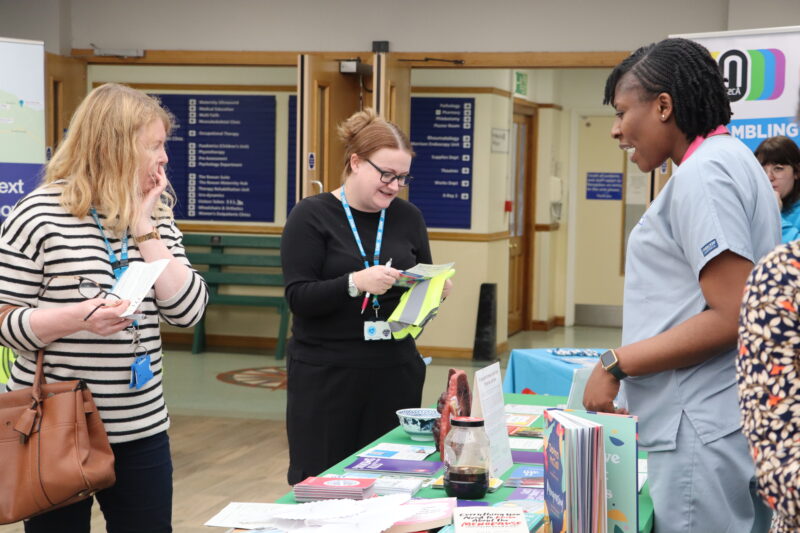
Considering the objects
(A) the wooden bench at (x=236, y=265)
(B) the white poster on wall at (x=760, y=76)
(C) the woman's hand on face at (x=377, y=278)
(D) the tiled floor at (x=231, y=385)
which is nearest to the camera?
(C) the woman's hand on face at (x=377, y=278)

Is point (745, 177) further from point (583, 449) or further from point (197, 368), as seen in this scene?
point (197, 368)

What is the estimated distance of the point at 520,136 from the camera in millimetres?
10539

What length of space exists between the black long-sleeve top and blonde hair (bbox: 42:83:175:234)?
770 millimetres

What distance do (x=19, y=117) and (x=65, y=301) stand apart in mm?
3871

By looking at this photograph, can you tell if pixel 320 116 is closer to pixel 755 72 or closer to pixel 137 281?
pixel 755 72

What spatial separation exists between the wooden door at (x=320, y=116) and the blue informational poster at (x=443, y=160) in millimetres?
1611

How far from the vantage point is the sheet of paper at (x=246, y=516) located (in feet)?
5.93

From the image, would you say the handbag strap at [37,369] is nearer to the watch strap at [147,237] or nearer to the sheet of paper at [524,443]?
the watch strap at [147,237]

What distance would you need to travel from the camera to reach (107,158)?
2275mm

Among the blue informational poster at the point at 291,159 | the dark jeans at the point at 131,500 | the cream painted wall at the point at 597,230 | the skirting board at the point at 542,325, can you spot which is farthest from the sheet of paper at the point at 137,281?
the cream painted wall at the point at 597,230

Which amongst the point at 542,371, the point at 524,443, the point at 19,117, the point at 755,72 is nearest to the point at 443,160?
the point at 19,117

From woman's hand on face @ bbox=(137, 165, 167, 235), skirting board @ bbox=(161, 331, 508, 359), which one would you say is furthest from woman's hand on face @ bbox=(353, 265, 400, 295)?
skirting board @ bbox=(161, 331, 508, 359)

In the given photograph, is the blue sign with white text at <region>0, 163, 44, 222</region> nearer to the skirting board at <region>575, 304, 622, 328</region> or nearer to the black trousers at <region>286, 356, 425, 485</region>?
the black trousers at <region>286, 356, 425, 485</region>

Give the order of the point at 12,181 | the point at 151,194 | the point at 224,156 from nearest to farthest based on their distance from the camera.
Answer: the point at 151,194, the point at 12,181, the point at 224,156
